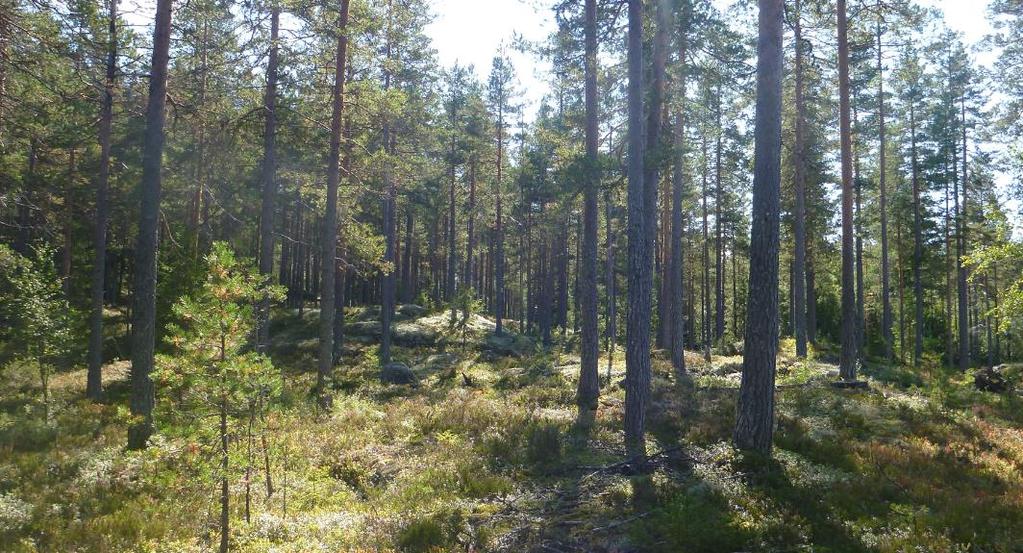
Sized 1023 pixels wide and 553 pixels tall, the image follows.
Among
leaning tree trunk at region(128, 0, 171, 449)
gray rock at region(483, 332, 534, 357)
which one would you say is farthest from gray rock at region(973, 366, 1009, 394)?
leaning tree trunk at region(128, 0, 171, 449)

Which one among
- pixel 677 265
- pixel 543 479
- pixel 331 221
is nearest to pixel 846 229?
pixel 677 265

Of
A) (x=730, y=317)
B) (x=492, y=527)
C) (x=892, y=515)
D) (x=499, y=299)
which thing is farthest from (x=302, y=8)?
(x=730, y=317)

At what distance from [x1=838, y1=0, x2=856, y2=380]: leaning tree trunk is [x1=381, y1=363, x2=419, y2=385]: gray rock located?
14881 millimetres

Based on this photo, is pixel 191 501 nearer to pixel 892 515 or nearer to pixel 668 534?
pixel 668 534

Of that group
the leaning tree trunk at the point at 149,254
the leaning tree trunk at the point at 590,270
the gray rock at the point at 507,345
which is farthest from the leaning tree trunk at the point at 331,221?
the gray rock at the point at 507,345

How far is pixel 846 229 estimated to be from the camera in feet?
55.4

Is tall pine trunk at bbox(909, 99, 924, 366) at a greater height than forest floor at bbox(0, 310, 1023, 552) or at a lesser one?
greater

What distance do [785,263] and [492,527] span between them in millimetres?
39657

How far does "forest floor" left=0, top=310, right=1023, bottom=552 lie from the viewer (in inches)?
269

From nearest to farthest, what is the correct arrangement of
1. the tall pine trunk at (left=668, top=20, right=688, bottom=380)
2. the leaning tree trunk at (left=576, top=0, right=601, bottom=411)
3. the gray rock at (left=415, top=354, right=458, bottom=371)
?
1. the leaning tree trunk at (left=576, top=0, right=601, bottom=411)
2. the tall pine trunk at (left=668, top=20, right=688, bottom=380)
3. the gray rock at (left=415, top=354, right=458, bottom=371)

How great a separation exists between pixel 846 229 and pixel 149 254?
18.4m

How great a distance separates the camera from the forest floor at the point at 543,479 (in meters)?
6.83

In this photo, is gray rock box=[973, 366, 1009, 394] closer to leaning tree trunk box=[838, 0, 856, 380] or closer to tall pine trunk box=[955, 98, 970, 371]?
leaning tree trunk box=[838, 0, 856, 380]

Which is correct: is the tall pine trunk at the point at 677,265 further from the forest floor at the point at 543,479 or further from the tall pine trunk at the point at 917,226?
the tall pine trunk at the point at 917,226
